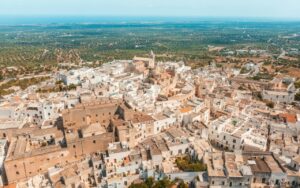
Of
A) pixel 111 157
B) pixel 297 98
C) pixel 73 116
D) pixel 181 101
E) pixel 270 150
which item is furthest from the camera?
pixel 297 98

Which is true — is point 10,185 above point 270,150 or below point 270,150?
below

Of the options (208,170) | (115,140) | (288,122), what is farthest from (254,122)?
(115,140)

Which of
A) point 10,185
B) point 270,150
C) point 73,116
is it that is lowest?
point 10,185

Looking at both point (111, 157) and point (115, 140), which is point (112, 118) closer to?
point (115, 140)

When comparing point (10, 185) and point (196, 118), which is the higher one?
point (196, 118)

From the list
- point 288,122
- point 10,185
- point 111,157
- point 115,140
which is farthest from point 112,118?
point 288,122

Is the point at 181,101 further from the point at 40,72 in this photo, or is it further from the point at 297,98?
the point at 40,72

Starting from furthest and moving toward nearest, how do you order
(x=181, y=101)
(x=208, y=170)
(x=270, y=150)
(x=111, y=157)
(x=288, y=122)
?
(x=181, y=101), (x=288, y=122), (x=270, y=150), (x=111, y=157), (x=208, y=170)

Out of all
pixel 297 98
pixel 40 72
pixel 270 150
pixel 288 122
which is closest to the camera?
pixel 270 150

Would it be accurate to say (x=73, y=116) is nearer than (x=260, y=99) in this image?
Yes
